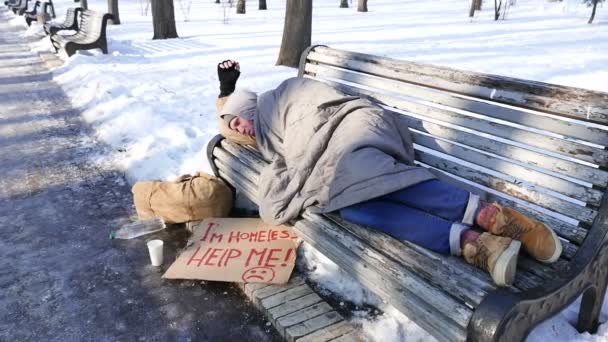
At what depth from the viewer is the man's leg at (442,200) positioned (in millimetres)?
2080

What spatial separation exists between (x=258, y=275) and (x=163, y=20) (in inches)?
381

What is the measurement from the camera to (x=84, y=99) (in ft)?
20.4

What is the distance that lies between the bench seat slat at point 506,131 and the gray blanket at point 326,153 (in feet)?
0.44

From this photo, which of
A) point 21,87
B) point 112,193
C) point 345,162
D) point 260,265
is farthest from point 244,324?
point 21,87

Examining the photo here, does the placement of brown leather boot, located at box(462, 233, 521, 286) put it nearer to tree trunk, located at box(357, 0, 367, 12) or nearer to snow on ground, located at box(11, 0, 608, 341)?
snow on ground, located at box(11, 0, 608, 341)

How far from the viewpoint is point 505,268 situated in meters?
1.73

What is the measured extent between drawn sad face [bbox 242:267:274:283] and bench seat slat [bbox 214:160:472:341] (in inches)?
13.4

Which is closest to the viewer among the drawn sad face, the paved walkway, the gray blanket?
the gray blanket

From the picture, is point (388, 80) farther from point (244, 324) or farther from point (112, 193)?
point (112, 193)

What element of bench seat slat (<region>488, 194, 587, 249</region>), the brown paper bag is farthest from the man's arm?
bench seat slat (<region>488, 194, 587, 249</region>)

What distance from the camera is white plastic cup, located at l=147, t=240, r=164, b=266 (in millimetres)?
2777

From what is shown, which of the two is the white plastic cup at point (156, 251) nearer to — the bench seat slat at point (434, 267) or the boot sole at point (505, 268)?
the bench seat slat at point (434, 267)

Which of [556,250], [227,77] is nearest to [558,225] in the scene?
[556,250]

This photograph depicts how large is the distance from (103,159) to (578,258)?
3.70m
